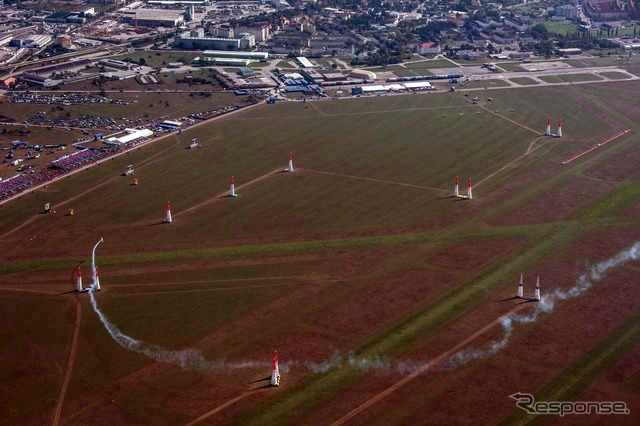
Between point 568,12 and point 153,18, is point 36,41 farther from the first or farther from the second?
point 568,12

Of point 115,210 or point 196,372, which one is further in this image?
point 115,210

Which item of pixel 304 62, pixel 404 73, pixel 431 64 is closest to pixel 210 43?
pixel 304 62

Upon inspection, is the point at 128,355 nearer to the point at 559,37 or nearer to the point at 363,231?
the point at 363,231

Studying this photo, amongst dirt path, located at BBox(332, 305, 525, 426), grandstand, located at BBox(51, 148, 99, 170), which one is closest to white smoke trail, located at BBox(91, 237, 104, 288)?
grandstand, located at BBox(51, 148, 99, 170)

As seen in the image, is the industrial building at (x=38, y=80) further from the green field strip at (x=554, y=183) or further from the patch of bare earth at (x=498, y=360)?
the patch of bare earth at (x=498, y=360)

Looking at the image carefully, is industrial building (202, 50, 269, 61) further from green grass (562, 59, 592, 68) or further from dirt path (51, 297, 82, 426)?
dirt path (51, 297, 82, 426)

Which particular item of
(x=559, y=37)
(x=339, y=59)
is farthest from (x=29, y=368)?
(x=559, y=37)
